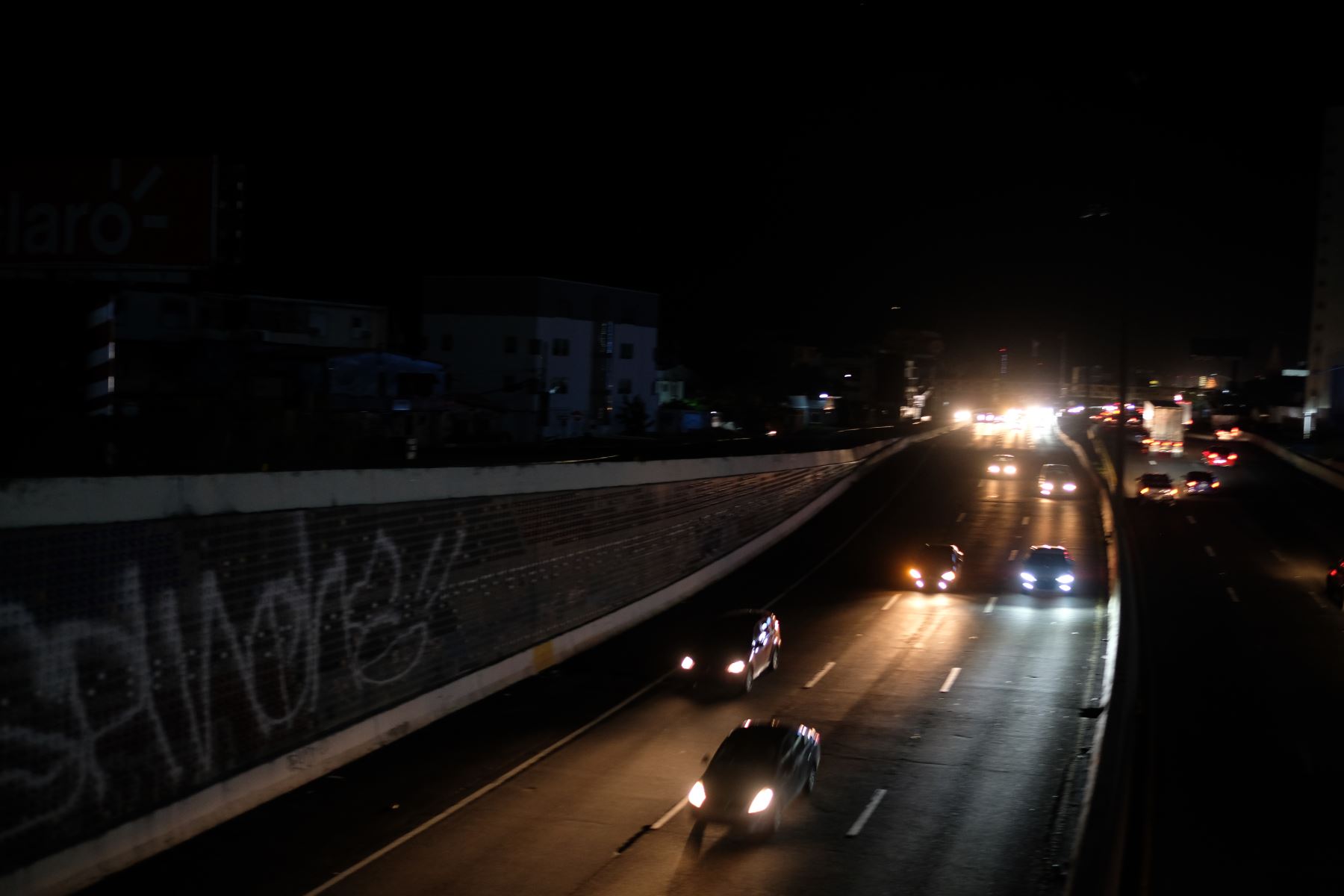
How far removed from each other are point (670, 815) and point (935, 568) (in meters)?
21.0

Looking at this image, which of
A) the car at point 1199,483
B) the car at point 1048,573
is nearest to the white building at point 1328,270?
the car at point 1199,483

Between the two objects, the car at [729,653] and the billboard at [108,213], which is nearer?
the billboard at [108,213]

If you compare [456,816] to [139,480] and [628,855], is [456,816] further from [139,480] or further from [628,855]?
[139,480]

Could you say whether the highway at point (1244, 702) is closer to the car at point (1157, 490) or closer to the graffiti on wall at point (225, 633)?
the car at point (1157, 490)

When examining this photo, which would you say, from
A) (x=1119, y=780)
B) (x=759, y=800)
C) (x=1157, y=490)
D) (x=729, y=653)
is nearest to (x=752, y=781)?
(x=759, y=800)

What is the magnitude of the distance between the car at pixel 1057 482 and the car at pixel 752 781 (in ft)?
147

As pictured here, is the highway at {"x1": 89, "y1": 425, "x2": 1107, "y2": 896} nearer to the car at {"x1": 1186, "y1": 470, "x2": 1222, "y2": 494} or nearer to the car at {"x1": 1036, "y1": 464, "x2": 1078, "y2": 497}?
the car at {"x1": 1036, "y1": 464, "x2": 1078, "y2": 497}

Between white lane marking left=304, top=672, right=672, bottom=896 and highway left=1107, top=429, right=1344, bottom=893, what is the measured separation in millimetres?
8992

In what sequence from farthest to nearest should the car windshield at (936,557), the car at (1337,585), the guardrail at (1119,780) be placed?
the car windshield at (936,557)
the car at (1337,585)
the guardrail at (1119,780)

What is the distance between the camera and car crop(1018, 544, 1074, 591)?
112 feet

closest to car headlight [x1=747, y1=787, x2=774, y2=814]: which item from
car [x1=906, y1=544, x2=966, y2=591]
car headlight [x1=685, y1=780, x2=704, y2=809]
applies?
car headlight [x1=685, y1=780, x2=704, y2=809]

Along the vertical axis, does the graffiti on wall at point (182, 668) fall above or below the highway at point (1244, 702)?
above

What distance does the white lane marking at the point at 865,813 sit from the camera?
14.8m

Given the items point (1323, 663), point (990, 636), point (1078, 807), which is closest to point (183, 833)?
point (1078, 807)
